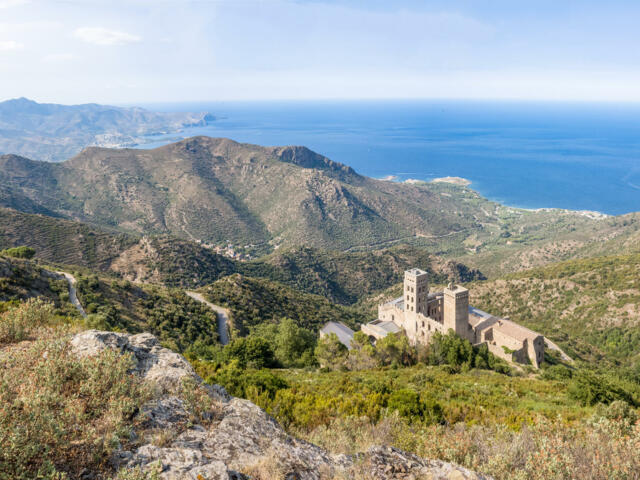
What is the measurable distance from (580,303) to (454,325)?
28.5 metres

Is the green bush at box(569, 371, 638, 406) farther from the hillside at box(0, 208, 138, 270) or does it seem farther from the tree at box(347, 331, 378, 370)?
the hillside at box(0, 208, 138, 270)

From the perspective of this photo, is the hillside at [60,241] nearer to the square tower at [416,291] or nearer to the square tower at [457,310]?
the square tower at [416,291]

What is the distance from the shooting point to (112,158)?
16050 cm

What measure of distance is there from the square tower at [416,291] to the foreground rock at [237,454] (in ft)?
114

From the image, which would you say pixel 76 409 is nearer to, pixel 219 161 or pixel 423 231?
pixel 423 231

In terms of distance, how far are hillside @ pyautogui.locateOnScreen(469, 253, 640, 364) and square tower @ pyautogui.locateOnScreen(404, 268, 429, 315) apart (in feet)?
62.0

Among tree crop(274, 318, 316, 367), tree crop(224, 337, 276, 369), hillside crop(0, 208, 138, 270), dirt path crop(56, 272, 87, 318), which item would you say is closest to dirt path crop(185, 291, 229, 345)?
tree crop(274, 318, 316, 367)

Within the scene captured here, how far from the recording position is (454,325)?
39031 millimetres

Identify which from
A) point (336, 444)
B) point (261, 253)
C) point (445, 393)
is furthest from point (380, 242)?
point (336, 444)

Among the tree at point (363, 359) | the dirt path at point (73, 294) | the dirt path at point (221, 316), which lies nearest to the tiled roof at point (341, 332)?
the tree at point (363, 359)

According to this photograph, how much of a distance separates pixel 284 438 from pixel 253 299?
4766cm

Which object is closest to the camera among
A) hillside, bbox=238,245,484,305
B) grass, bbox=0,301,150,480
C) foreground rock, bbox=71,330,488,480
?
grass, bbox=0,301,150,480

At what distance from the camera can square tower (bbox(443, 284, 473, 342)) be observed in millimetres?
38656

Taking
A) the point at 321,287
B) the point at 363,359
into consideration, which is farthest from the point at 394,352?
the point at 321,287
